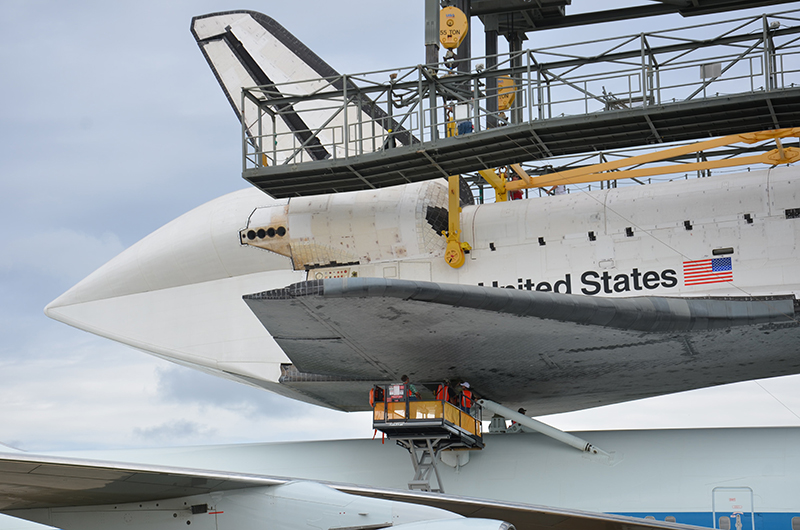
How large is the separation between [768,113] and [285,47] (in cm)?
1211

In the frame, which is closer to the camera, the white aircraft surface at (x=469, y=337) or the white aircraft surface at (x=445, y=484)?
the white aircraft surface at (x=445, y=484)

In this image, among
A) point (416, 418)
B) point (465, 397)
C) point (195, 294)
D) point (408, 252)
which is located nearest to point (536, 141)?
point (408, 252)

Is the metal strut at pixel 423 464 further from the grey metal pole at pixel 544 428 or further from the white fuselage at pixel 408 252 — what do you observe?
the white fuselage at pixel 408 252

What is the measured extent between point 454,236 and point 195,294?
5828mm

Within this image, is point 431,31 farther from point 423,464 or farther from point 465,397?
point 423,464

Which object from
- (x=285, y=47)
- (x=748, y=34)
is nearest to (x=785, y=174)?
(x=748, y=34)

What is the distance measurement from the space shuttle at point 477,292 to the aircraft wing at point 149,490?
110 inches

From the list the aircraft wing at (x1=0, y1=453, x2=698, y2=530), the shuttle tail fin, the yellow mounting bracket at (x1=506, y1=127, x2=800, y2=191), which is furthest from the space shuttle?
the aircraft wing at (x1=0, y1=453, x2=698, y2=530)

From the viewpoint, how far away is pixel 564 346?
1573 centimetres

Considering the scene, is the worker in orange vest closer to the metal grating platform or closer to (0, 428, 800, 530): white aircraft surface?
(0, 428, 800, 530): white aircraft surface

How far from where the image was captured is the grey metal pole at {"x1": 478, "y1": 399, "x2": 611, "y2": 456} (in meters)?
16.2

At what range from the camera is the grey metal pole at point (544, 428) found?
1623 cm

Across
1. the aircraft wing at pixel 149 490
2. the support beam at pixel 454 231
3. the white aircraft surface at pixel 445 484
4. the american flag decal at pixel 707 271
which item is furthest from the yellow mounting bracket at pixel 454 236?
the aircraft wing at pixel 149 490

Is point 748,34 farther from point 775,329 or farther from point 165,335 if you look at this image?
point 165,335
